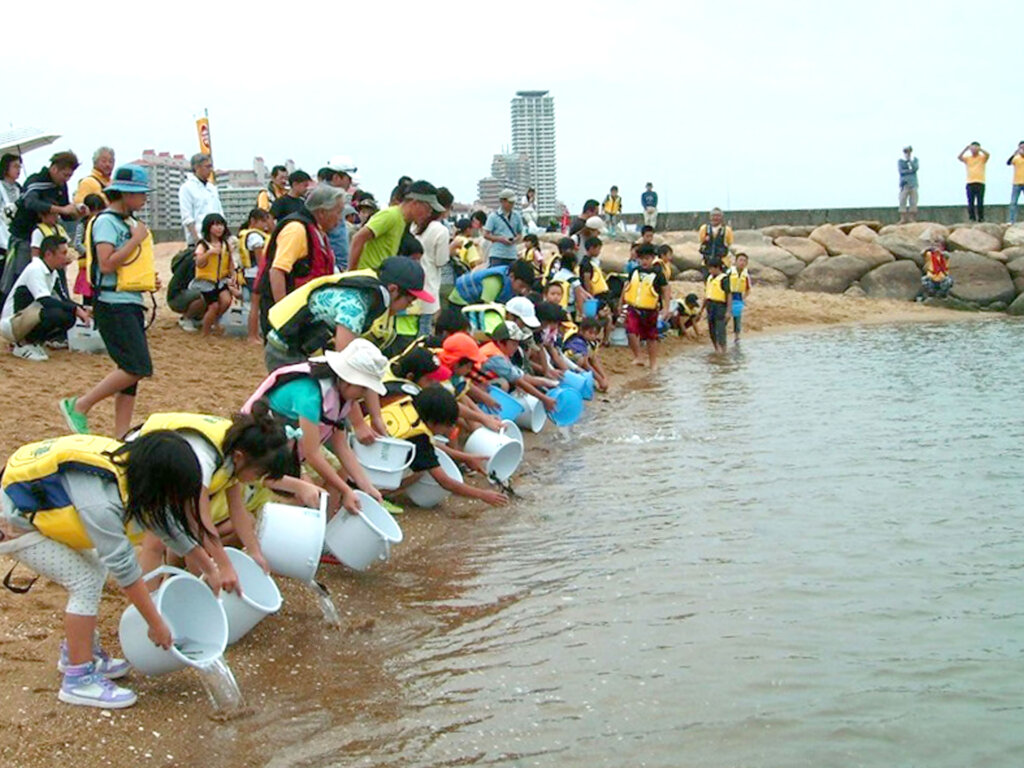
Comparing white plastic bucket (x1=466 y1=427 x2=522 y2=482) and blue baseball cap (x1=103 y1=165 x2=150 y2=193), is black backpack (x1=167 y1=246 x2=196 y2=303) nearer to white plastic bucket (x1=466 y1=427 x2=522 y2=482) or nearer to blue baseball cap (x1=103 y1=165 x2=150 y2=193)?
white plastic bucket (x1=466 y1=427 x2=522 y2=482)

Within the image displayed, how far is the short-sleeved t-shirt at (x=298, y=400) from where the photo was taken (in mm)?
6164

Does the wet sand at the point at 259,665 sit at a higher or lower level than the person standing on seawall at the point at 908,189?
lower

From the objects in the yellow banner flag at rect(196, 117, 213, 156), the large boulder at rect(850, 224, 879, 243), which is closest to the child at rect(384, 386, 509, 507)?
the yellow banner flag at rect(196, 117, 213, 156)

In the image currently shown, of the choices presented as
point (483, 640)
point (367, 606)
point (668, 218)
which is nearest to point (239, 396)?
point (367, 606)

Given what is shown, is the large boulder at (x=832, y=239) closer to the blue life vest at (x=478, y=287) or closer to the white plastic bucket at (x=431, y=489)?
the blue life vest at (x=478, y=287)

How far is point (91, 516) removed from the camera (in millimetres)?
4438

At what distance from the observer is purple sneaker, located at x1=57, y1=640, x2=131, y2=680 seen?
472cm

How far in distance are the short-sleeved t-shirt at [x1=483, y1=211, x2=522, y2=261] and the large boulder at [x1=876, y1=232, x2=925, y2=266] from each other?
49.9 ft

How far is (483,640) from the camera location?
→ 577cm

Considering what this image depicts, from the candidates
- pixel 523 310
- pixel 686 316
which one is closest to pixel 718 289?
pixel 686 316

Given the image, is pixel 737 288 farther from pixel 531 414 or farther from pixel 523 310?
pixel 523 310

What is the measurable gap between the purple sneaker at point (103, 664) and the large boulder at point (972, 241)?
25876 millimetres

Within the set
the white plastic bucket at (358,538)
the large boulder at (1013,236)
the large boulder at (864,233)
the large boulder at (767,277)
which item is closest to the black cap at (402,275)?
the white plastic bucket at (358,538)

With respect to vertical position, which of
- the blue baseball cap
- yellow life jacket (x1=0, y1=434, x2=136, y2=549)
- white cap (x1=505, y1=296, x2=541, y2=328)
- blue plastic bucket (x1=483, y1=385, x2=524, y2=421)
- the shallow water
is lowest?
the shallow water
